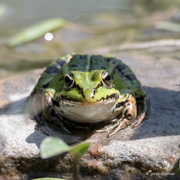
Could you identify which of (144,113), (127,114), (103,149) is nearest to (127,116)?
(127,114)

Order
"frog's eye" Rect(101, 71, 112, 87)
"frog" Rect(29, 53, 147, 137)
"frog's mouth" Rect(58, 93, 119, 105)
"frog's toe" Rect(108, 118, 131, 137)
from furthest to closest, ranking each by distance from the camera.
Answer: "frog's toe" Rect(108, 118, 131, 137)
"frog's eye" Rect(101, 71, 112, 87)
"frog" Rect(29, 53, 147, 137)
"frog's mouth" Rect(58, 93, 119, 105)

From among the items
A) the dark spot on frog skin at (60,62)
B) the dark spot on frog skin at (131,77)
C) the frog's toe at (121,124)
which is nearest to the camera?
the frog's toe at (121,124)

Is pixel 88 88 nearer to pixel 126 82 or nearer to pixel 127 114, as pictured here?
pixel 127 114

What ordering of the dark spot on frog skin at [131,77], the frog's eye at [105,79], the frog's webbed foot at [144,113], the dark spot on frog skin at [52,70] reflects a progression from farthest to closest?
the dark spot on frog skin at [52,70] → the dark spot on frog skin at [131,77] → the frog's webbed foot at [144,113] → the frog's eye at [105,79]

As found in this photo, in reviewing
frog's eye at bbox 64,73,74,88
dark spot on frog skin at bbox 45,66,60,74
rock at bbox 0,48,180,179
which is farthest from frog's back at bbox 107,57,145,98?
Answer: dark spot on frog skin at bbox 45,66,60,74

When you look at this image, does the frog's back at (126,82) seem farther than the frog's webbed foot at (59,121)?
Yes

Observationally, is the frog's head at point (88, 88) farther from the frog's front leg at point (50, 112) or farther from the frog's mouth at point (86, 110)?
A: the frog's front leg at point (50, 112)

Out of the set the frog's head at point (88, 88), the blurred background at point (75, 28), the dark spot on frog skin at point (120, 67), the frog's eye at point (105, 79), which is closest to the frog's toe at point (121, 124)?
the frog's head at point (88, 88)

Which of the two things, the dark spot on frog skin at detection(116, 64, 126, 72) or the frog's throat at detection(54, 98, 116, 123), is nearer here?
the frog's throat at detection(54, 98, 116, 123)

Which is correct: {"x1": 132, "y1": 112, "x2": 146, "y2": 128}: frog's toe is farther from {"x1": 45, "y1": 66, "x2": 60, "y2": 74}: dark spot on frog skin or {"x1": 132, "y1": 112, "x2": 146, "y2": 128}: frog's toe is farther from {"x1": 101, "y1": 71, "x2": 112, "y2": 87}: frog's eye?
{"x1": 45, "y1": 66, "x2": 60, "y2": 74}: dark spot on frog skin
